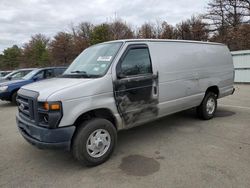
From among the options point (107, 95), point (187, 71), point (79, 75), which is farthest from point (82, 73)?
point (187, 71)

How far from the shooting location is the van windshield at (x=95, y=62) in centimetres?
393

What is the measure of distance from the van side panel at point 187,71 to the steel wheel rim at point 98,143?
1.44 metres

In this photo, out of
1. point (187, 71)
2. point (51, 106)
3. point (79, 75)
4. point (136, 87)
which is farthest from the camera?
point (187, 71)

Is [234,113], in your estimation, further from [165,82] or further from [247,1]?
[247,1]

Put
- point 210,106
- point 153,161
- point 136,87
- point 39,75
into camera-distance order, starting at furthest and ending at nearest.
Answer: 1. point 39,75
2. point 210,106
3. point 136,87
4. point 153,161

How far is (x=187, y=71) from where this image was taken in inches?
205

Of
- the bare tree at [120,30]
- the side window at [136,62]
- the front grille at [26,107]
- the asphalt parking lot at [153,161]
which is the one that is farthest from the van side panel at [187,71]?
the bare tree at [120,30]

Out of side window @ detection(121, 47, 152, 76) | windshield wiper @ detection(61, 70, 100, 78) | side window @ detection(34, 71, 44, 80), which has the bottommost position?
side window @ detection(34, 71, 44, 80)

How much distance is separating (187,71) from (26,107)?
139 inches

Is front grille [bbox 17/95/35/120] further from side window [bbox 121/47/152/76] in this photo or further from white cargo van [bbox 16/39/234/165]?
side window [bbox 121/47/152/76]

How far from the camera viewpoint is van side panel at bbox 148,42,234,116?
468 centimetres

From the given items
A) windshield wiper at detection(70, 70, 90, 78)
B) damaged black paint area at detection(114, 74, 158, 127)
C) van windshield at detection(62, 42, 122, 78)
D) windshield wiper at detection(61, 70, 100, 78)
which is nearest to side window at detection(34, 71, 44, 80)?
van windshield at detection(62, 42, 122, 78)

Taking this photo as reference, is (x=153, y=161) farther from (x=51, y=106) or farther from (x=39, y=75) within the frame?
(x=39, y=75)

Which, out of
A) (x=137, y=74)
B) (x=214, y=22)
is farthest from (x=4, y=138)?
(x=214, y=22)
